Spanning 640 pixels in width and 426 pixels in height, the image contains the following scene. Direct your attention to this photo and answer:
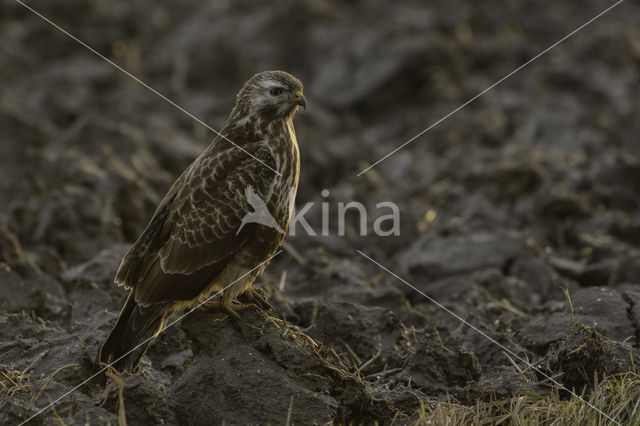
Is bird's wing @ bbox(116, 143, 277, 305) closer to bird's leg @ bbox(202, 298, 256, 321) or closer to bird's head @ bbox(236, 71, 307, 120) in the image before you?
bird's leg @ bbox(202, 298, 256, 321)

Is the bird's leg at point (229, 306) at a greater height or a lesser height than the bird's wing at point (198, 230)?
lesser

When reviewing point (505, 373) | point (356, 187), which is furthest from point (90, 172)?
point (505, 373)

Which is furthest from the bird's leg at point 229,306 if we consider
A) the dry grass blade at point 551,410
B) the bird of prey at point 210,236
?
the dry grass blade at point 551,410

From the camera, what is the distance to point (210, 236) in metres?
6.16

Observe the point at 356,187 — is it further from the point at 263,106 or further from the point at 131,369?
the point at 131,369

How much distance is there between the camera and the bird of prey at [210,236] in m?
6.06

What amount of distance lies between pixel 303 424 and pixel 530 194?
19.3 ft

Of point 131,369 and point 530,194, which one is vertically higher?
point 131,369

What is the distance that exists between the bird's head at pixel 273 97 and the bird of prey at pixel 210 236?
0.25 metres

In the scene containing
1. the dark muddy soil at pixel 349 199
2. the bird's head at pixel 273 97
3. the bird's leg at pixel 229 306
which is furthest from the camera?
the bird's head at pixel 273 97

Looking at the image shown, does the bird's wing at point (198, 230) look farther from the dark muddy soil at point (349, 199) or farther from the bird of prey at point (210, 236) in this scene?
the dark muddy soil at point (349, 199)

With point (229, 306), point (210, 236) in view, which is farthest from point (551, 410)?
point (210, 236)

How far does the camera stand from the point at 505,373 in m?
6.00

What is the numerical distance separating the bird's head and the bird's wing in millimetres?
372
